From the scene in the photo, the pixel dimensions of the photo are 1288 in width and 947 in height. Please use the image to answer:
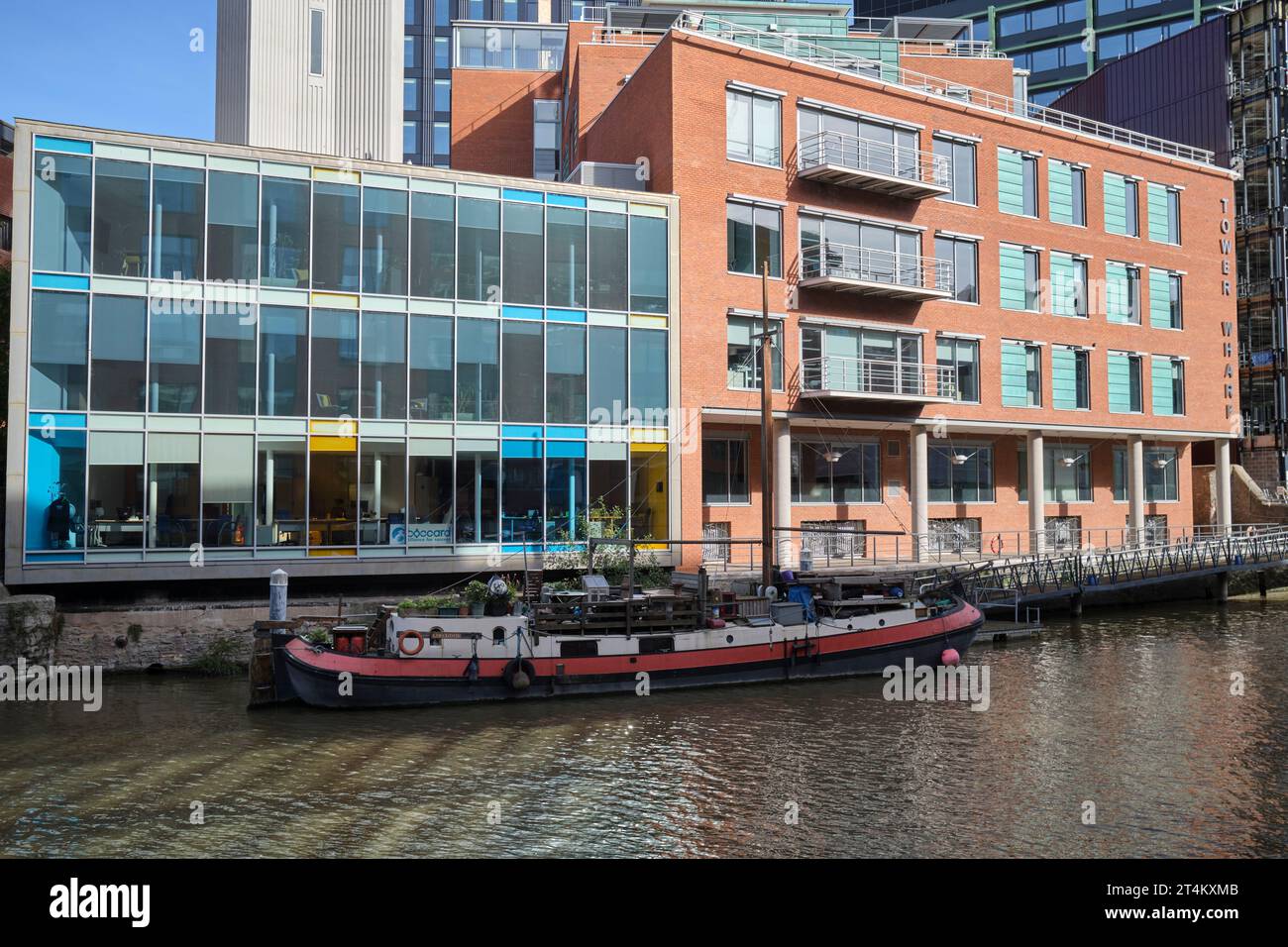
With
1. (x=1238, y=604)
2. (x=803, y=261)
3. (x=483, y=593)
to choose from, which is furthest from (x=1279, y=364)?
(x=483, y=593)

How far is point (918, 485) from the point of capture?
38.4 m

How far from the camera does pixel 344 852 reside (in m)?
12.2

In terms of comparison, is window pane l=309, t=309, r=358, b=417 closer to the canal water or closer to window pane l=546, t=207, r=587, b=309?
window pane l=546, t=207, r=587, b=309

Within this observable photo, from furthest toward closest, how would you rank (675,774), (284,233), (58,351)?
(284,233) < (58,351) < (675,774)

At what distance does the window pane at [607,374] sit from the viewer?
3147 centimetres

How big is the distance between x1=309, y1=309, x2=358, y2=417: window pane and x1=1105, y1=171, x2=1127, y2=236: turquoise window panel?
3357 cm

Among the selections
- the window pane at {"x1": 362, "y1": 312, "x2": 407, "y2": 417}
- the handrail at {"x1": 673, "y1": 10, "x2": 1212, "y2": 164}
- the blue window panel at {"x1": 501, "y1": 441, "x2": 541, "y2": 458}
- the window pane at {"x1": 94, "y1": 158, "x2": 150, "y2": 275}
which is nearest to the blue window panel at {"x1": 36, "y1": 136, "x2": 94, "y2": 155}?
the window pane at {"x1": 94, "y1": 158, "x2": 150, "y2": 275}

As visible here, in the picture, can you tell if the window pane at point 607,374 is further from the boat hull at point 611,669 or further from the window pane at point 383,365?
the boat hull at point 611,669

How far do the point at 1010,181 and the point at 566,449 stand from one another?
921 inches

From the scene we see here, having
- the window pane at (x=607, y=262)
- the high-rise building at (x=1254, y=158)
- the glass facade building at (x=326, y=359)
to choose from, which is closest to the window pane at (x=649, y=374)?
the glass facade building at (x=326, y=359)

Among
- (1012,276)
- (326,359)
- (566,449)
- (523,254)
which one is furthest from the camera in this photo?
(1012,276)

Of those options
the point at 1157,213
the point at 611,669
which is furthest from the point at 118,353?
the point at 1157,213

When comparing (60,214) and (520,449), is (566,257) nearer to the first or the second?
(520,449)

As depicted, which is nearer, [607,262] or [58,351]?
[58,351]
